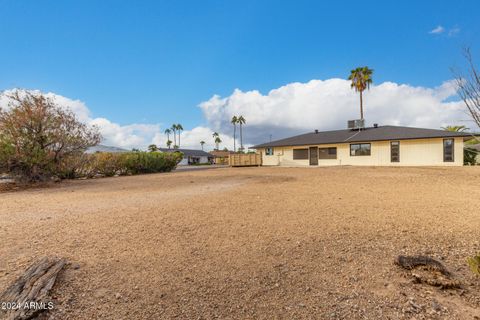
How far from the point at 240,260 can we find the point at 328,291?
1102 mm

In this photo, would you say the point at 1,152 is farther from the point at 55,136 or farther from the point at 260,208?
the point at 260,208

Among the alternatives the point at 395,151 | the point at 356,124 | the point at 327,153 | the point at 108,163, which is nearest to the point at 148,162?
the point at 108,163

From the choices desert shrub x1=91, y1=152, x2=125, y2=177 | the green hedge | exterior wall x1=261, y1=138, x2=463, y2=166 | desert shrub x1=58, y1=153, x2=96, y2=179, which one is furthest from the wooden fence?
desert shrub x1=58, y1=153, x2=96, y2=179

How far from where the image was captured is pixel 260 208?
5.70m

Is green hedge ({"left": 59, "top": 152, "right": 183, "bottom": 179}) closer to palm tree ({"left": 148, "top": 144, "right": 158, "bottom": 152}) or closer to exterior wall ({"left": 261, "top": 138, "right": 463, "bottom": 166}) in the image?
exterior wall ({"left": 261, "top": 138, "right": 463, "bottom": 166})

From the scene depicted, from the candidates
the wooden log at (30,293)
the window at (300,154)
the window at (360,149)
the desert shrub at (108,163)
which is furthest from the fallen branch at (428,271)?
the window at (300,154)

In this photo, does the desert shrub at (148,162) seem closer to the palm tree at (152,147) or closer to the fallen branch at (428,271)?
the fallen branch at (428,271)

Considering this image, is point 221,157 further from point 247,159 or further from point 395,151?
point 395,151

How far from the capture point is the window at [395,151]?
63.3ft

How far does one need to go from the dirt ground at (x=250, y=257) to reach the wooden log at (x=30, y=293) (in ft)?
0.39

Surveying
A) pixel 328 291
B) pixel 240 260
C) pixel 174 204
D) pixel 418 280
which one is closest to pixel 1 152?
pixel 174 204

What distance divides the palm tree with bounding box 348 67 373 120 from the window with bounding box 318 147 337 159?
1070 cm

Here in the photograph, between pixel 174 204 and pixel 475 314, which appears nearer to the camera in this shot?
pixel 475 314

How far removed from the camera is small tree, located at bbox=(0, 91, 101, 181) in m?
11.1
